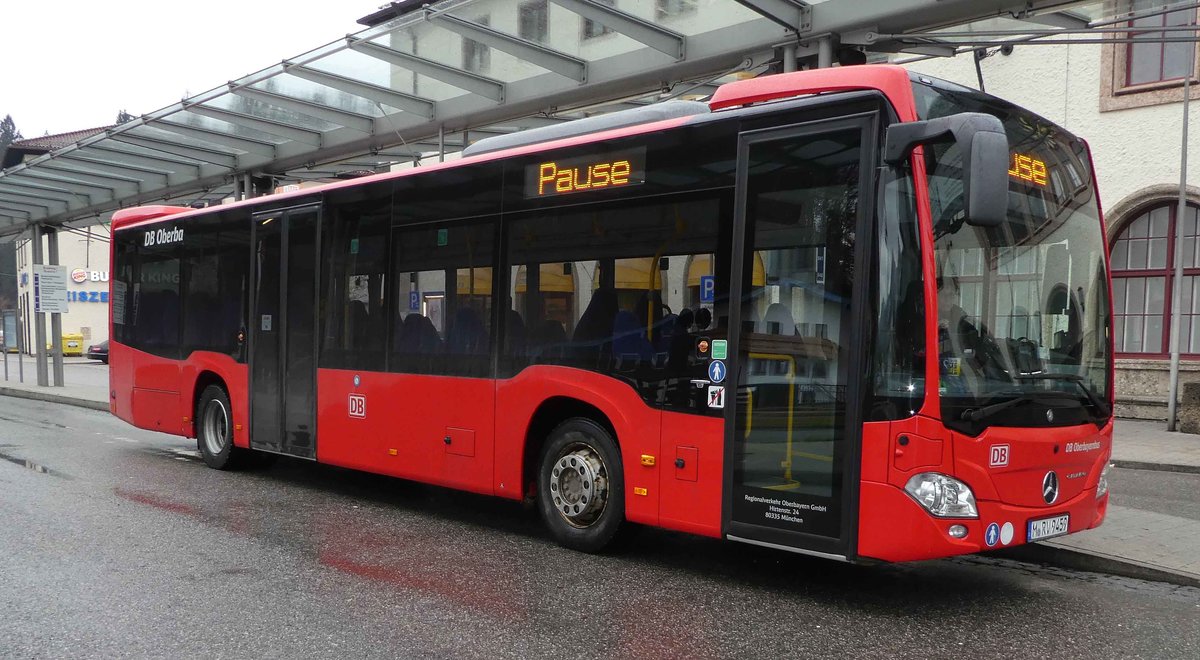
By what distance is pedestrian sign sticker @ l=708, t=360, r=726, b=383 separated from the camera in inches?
237

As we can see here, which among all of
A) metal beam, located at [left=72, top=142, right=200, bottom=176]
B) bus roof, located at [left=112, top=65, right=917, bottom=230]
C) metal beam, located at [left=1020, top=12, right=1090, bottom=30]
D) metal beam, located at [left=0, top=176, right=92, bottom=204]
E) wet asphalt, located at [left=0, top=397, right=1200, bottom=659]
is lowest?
wet asphalt, located at [left=0, top=397, right=1200, bottom=659]

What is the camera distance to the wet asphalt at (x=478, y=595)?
4.91 meters

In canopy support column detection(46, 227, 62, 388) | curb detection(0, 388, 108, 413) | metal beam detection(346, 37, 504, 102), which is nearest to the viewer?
metal beam detection(346, 37, 504, 102)

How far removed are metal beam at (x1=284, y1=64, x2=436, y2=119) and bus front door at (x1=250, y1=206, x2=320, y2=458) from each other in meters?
2.57

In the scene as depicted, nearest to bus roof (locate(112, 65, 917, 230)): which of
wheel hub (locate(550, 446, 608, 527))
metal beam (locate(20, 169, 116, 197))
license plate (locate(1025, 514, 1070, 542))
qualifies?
wheel hub (locate(550, 446, 608, 527))

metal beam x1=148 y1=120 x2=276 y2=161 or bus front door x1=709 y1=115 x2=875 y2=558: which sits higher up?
metal beam x1=148 y1=120 x2=276 y2=161

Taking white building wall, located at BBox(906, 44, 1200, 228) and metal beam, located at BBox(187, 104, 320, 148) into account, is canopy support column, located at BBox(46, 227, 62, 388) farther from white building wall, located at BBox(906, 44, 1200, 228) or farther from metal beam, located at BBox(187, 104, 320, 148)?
white building wall, located at BBox(906, 44, 1200, 228)

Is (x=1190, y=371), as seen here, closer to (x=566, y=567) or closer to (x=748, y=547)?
(x=748, y=547)

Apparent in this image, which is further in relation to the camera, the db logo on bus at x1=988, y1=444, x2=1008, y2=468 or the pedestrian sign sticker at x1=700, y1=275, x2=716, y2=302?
the pedestrian sign sticker at x1=700, y1=275, x2=716, y2=302

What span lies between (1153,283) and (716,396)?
14312mm

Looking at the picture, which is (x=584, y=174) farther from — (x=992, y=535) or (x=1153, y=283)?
(x=1153, y=283)

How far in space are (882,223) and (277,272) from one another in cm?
663

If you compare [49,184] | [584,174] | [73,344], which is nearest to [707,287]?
[584,174]

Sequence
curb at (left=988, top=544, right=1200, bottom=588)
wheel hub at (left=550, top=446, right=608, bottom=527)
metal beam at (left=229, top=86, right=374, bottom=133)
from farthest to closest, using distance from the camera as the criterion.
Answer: metal beam at (left=229, top=86, right=374, bottom=133), wheel hub at (left=550, top=446, right=608, bottom=527), curb at (left=988, top=544, right=1200, bottom=588)
